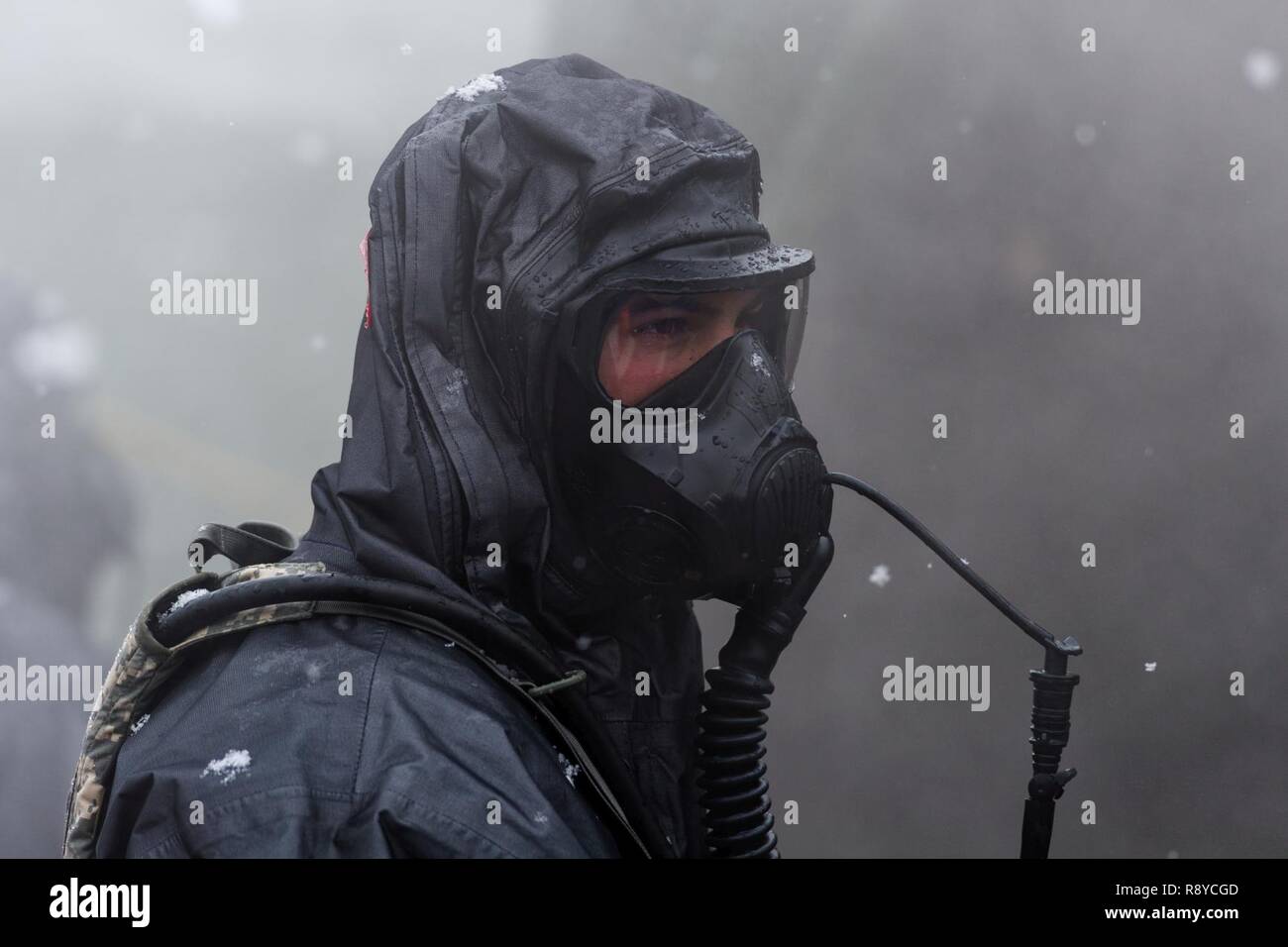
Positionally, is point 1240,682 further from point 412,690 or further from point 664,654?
point 412,690

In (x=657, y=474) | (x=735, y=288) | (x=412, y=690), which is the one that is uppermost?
(x=735, y=288)

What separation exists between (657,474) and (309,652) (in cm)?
65

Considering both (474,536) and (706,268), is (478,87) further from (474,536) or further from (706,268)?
(474,536)

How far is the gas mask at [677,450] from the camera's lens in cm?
206

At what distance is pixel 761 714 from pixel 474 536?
2.44 ft

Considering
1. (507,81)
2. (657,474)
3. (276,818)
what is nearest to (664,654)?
(657,474)

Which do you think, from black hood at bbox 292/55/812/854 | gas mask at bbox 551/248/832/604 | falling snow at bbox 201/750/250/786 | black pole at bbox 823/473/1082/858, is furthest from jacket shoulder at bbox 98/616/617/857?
black pole at bbox 823/473/1082/858

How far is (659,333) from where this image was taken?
6.95 feet

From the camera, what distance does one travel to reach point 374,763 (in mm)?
1618

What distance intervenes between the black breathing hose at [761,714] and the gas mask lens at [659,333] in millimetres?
366

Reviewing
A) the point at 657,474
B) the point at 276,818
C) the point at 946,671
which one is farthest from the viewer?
the point at 946,671

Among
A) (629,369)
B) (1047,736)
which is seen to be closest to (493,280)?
(629,369)

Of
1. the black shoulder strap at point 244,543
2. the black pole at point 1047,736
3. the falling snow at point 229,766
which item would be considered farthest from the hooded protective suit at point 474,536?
the black pole at point 1047,736

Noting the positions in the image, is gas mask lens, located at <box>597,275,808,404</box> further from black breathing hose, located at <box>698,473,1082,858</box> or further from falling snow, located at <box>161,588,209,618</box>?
falling snow, located at <box>161,588,209,618</box>
